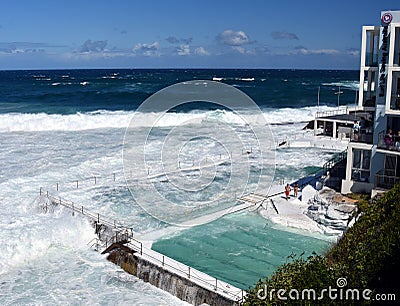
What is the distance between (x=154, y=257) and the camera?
52.0 ft

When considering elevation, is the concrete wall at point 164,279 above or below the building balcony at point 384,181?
below

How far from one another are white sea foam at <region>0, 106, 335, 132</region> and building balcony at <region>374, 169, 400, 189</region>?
3781 cm

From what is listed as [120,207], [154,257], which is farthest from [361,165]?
[120,207]

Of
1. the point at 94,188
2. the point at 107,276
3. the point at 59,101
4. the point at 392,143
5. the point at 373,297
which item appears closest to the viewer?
the point at 373,297

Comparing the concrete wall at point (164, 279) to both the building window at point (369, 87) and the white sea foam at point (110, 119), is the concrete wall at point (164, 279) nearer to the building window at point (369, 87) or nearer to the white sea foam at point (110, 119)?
the building window at point (369, 87)

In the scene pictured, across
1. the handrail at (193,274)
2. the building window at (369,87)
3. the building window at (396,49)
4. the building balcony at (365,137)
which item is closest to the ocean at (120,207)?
the handrail at (193,274)

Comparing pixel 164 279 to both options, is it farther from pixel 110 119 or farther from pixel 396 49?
pixel 110 119

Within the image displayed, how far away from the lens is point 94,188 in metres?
25.8

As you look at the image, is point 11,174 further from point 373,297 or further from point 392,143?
Answer: point 373,297

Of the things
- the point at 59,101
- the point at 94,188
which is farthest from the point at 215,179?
the point at 59,101

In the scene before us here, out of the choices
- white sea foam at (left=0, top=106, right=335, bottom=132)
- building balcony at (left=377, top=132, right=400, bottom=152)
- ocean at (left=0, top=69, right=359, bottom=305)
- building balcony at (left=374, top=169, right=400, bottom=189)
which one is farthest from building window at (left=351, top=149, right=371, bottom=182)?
white sea foam at (left=0, top=106, right=335, bottom=132)

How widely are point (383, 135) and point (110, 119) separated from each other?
4146 centimetres

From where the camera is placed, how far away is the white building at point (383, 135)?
20.1 m

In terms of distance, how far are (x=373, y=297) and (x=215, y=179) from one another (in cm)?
2026
